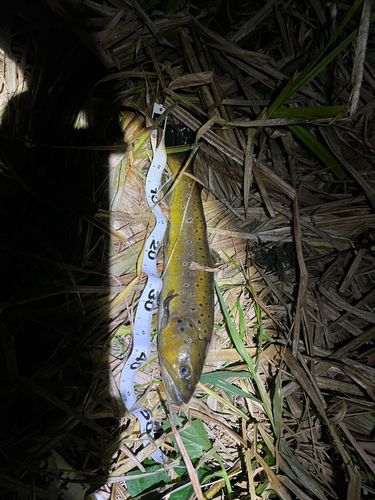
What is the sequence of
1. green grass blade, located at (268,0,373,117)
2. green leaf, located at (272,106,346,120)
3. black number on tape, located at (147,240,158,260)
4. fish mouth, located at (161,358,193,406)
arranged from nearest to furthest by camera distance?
green grass blade, located at (268,0,373,117)
green leaf, located at (272,106,346,120)
fish mouth, located at (161,358,193,406)
black number on tape, located at (147,240,158,260)

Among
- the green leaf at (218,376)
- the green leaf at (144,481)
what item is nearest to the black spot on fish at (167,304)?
the green leaf at (218,376)

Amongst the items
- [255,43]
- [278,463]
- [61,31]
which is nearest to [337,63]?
[255,43]

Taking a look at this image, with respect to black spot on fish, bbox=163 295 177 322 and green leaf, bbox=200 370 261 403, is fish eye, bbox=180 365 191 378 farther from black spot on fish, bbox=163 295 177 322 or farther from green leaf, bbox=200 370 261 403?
black spot on fish, bbox=163 295 177 322

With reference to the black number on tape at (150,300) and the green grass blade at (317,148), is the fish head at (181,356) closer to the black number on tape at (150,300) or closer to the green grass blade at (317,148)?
A: the black number on tape at (150,300)

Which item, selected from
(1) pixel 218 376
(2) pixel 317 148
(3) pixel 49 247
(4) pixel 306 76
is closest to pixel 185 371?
(1) pixel 218 376

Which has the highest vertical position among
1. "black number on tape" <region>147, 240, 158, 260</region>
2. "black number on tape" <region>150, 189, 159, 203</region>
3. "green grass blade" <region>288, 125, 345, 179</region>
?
"green grass blade" <region>288, 125, 345, 179</region>

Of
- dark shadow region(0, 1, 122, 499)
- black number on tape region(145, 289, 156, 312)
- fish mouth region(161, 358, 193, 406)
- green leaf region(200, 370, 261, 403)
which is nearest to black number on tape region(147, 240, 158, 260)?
black number on tape region(145, 289, 156, 312)

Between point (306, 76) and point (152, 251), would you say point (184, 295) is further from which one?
point (306, 76)
